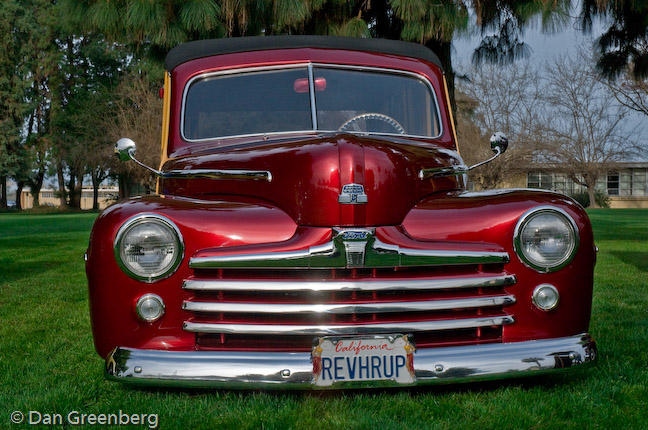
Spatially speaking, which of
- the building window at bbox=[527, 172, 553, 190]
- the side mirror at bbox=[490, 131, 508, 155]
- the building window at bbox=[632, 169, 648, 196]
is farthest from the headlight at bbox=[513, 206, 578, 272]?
the building window at bbox=[632, 169, 648, 196]

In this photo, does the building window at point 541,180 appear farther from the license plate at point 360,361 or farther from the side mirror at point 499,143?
the license plate at point 360,361

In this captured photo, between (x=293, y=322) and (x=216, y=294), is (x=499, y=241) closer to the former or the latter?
→ (x=293, y=322)

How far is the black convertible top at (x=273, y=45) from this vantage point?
3814 millimetres

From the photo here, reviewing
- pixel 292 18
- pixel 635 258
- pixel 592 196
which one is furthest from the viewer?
pixel 592 196

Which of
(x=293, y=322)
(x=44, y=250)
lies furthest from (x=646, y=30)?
(x=44, y=250)

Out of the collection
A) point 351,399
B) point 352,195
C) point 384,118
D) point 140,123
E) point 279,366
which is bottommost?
point 351,399

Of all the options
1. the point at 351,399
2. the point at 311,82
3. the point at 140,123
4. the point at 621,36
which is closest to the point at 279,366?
the point at 351,399

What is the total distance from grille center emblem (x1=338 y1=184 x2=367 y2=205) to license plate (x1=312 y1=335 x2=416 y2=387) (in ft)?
1.86

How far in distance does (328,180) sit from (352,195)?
0.43ft

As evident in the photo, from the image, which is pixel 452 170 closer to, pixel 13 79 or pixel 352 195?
pixel 352 195

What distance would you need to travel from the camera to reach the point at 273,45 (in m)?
3.80

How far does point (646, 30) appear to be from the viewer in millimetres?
8266

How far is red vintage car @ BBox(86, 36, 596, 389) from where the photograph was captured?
2.34 meters

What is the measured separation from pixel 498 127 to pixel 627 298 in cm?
2104
